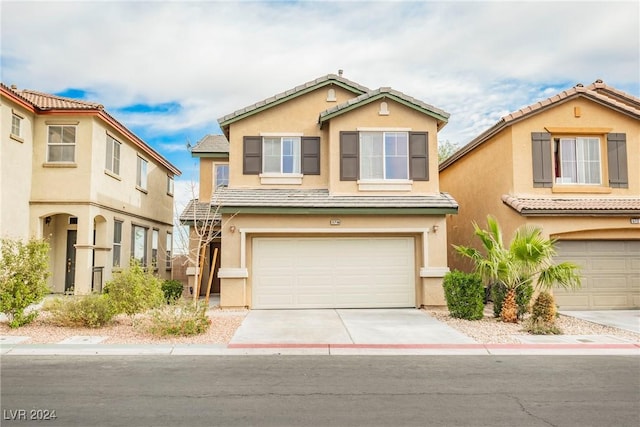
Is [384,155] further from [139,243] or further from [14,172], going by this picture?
[139,243]

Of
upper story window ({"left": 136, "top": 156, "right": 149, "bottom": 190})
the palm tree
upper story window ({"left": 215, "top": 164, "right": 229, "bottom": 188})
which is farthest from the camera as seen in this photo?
upper story window ({"left": 136, "top": 156, "right": 149, "bottom": 190})

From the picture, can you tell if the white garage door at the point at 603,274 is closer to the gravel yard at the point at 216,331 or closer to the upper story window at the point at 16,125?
the gravel yard at the point at 216,331

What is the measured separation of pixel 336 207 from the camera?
14719 mm

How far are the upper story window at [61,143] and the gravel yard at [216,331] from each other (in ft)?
21.6

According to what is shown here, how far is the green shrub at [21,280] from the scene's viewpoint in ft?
36.3

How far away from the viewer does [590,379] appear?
7.75 m

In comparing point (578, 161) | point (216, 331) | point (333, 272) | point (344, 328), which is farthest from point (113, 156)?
point (578, 161)

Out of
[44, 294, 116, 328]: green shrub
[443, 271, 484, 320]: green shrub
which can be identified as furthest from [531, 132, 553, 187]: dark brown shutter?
[44, 294, 116, 328]: green shrub

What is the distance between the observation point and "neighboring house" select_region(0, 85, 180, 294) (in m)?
16.1

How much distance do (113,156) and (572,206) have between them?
53.6 ft

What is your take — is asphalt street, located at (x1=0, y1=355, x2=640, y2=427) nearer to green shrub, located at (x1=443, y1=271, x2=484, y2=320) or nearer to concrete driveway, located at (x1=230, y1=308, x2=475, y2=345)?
concrete driveway, located at (x1=230, y1=308, x2=475, y2=345)

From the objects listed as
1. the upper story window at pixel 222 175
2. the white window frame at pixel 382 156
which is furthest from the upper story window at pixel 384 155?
the upper story window at pixel 222 175

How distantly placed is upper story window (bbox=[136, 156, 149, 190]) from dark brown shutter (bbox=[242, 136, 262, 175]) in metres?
8.22

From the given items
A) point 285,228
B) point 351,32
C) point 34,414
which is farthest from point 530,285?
point 34,414
